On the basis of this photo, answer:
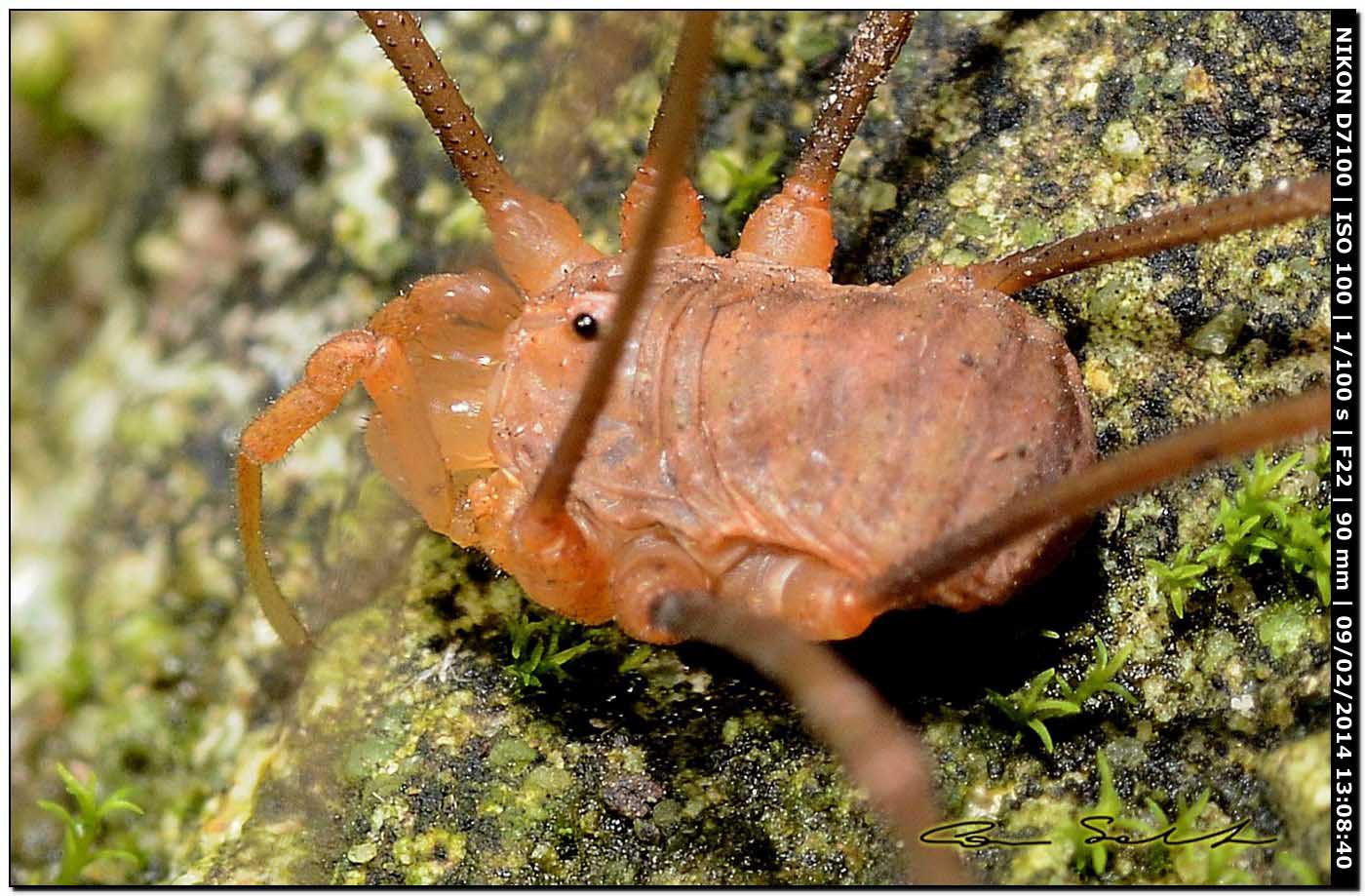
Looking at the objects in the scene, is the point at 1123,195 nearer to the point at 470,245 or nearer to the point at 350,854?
the point at 470,245

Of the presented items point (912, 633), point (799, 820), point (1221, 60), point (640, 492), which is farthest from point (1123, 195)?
point (799, 820)

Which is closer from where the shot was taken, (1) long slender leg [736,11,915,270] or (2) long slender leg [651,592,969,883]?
(2) long slender leg [651,592,969,883]

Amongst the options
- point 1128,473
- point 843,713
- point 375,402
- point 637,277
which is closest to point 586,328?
point 375,402

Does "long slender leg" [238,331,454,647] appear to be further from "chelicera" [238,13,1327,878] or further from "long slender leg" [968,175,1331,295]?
"long slender leg" [968,175,1331,295]

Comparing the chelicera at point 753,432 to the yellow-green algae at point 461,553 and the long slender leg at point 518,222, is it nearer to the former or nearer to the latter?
the long slender leg at point 518,222
